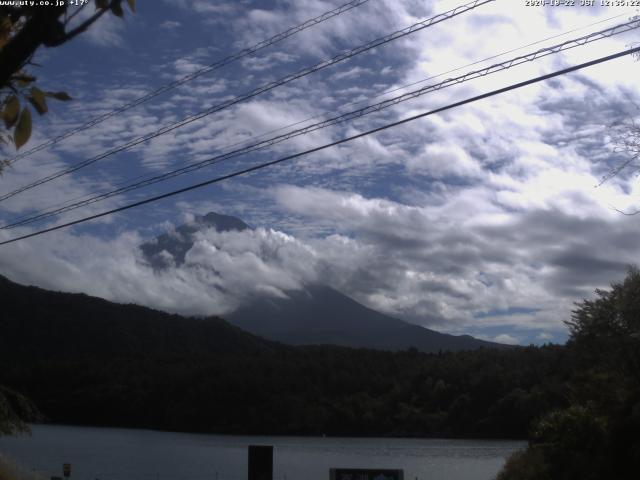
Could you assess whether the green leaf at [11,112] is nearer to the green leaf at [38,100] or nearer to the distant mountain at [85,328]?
the green leaf at [38,100]

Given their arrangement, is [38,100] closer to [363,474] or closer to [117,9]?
[117,9]

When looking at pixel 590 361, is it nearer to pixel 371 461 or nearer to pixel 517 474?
pixel 517 474

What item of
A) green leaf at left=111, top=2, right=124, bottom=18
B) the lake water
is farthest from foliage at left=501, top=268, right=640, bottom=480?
the lake water

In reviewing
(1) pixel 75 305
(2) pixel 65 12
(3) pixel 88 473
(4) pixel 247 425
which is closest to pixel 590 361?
(2) pixel 65 12

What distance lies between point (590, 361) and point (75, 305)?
280ft

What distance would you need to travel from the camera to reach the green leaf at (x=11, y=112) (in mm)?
3801

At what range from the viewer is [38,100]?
3.91 metres

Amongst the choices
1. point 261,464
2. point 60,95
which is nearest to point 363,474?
point 261,464

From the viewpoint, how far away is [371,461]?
178ft

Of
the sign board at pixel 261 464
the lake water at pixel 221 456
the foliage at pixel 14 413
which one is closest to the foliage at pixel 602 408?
the sign board at pixel 261 464

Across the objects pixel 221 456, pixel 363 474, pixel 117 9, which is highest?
pixel 117 9

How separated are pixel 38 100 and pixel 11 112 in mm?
162

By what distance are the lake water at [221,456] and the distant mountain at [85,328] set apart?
13318 millimetres

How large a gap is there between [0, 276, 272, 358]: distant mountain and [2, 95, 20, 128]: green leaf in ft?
293
